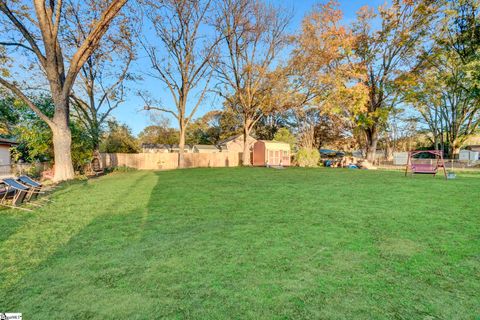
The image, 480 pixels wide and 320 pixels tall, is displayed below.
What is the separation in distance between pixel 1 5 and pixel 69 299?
1241cm

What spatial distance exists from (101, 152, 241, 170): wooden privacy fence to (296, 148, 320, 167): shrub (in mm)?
6649

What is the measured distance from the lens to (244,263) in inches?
117

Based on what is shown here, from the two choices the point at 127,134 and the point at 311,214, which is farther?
the point at 127,134

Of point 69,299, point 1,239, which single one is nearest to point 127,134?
point 1,239

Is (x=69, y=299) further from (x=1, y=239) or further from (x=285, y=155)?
(x=285, y=155)

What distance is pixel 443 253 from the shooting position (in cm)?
316

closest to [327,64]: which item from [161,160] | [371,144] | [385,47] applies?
[385,47]

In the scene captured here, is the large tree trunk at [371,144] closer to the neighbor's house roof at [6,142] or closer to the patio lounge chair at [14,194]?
the patio lounge chair at [14,194]

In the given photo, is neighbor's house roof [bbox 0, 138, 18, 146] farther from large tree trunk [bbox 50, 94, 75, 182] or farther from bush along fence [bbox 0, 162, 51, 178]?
large tree trunk [bbox 50, 94, 75, 182]

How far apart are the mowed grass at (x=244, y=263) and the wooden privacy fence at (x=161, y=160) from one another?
53.1 ft

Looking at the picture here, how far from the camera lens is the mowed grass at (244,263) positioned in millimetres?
2148

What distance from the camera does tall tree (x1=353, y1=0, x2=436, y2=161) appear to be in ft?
62.8

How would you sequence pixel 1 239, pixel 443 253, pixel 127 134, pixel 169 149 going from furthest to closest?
pixel 169 149 → pixel 127 134 → pixel 1 239 → pixel 443 253

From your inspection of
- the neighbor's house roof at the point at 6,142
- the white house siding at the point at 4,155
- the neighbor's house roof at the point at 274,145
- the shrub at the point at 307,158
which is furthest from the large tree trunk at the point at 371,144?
the white house siding at the point at 4,155
